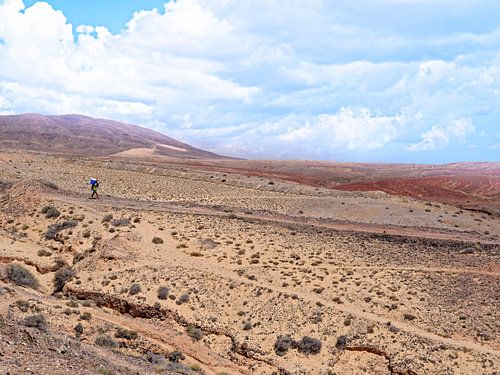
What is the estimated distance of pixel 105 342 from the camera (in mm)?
16828

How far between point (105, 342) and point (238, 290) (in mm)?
6761

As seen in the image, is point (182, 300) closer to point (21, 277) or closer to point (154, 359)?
point (154, 359)

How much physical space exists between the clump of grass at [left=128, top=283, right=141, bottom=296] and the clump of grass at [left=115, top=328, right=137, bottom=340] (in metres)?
3.39

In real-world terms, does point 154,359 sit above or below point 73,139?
below

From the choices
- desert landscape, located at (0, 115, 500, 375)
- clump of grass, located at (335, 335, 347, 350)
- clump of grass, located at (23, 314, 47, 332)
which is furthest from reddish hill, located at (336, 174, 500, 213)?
clump of grass, located at (23, 314, 47, 332)

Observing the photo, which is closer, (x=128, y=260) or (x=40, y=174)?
(x=128, y=260)

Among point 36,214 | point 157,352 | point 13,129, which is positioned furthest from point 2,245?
point 13,129

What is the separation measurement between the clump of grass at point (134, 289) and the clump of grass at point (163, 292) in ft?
2.85

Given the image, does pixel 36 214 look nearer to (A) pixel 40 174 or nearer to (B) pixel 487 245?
(A) pixel 40 174

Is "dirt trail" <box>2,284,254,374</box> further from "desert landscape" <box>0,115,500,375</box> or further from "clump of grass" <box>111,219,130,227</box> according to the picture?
"clump of grass" <box>111,219,130,227</box>

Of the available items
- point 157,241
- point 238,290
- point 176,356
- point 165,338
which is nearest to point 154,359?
point 176,356

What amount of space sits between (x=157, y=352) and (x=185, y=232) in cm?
1101

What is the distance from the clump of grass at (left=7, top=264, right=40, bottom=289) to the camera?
22.3m

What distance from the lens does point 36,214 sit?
31.8m
